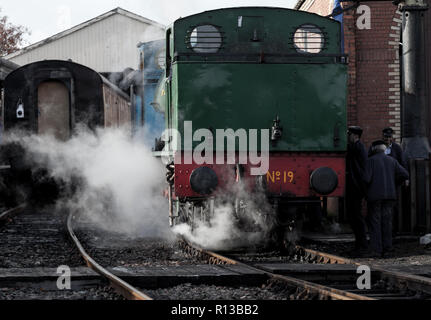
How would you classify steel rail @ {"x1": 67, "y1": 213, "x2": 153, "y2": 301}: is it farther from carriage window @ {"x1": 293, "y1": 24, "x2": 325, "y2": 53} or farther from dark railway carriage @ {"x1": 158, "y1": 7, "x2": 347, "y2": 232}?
carriage window @ {"x1": 293, "y1": 24, "x2": 325, "y2": 53}

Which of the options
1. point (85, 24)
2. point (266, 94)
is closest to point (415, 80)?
point (266, 94)

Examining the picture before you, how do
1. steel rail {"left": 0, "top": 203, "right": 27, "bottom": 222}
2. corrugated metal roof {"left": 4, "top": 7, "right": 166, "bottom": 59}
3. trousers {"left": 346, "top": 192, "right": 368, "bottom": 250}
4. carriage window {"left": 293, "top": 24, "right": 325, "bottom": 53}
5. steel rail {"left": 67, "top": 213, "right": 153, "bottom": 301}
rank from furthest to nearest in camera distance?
corrugated metal roof {"left": 4, "top": 7, "right": 166, "bottom": 59} < steel rail {"left": 0, "top": 203, "right": 27, "bottom": 222} < trousers {"left": 346, "top": 192, "right": 368, "bottom": 250} < carriage window {"left": 293, "top": 24, "right": 325, "bottom": 53} < steel rail {"left": 67, "top": 213, "right": 153, "bottom": 301}

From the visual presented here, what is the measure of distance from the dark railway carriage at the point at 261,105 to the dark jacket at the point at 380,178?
562 mm

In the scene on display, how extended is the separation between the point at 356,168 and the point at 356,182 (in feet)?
0.58

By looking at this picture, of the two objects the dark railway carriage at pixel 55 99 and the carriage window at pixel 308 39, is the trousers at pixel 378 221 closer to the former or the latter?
the carriage window at pixel 308 39

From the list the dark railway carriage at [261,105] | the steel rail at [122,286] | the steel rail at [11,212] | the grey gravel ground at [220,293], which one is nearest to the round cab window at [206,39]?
the dark railway carriage at [261,105]

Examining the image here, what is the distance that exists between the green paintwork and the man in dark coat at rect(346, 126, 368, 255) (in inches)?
16.6

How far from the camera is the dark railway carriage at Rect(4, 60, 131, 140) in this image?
15.6 meters

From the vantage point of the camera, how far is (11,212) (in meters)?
14.6

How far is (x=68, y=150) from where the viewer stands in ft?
51.5

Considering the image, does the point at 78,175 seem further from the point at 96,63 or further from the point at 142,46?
the point at 96,63

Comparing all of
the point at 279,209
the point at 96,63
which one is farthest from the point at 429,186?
the point at 96,63

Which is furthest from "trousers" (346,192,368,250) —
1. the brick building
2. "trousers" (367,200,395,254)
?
the brick building

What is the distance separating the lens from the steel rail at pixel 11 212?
13359mm
